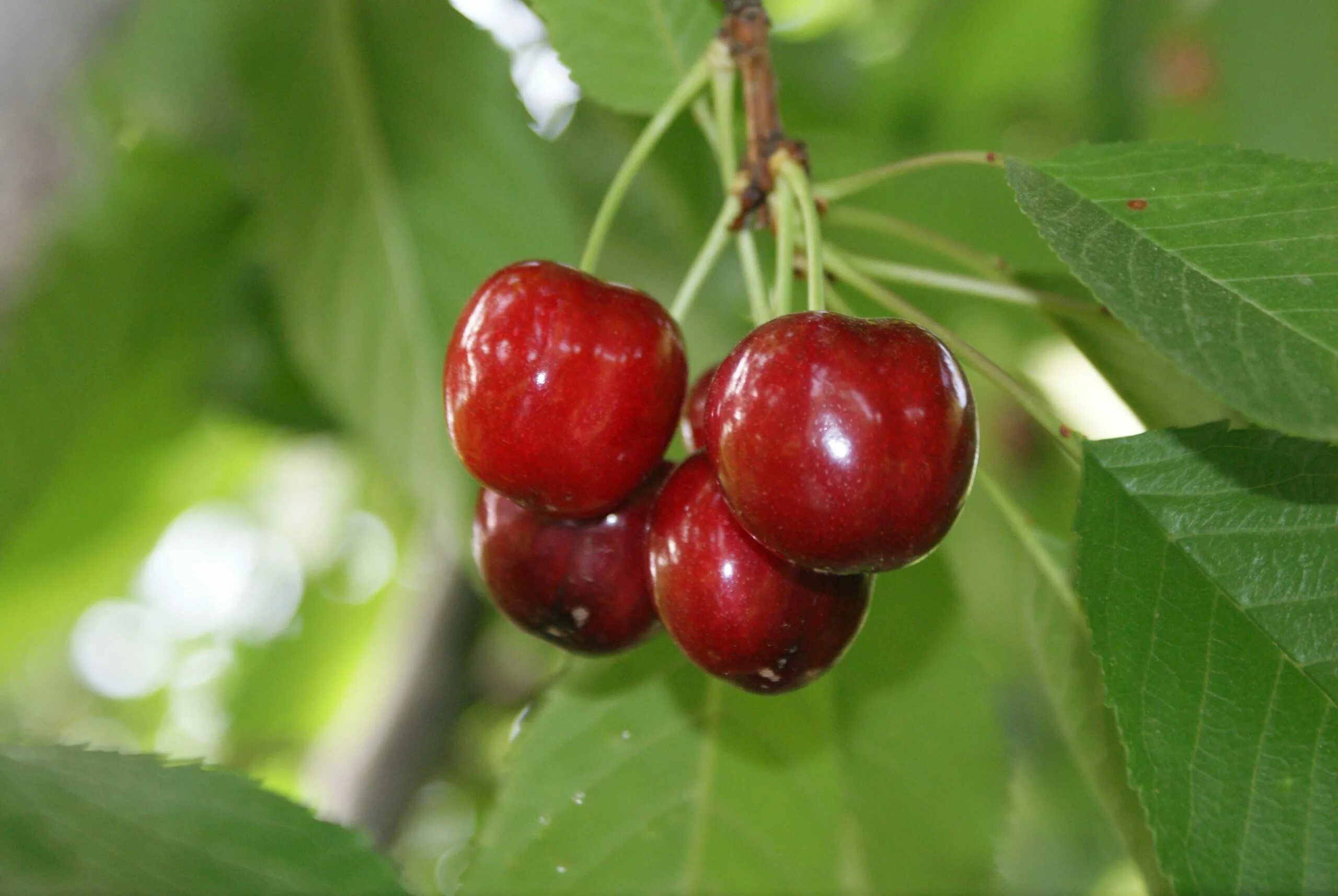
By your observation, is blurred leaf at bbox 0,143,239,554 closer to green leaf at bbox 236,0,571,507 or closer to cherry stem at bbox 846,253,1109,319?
green leaf at bbox 236,0,571,507

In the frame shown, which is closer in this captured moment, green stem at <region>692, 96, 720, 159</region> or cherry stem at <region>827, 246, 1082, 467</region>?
cherry stem at <region>827, 246, 1082, 467</region>

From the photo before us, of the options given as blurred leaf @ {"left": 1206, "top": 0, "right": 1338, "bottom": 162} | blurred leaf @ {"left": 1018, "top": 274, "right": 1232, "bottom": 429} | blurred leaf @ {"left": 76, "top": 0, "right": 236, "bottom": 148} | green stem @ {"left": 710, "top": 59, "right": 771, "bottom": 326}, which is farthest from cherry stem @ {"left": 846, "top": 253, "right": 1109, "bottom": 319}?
blurred leaf @ {"left": 76, "top": 0, "right": 236, "bottom": 148}

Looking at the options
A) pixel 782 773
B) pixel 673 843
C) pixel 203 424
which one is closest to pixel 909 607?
pixel 782 773

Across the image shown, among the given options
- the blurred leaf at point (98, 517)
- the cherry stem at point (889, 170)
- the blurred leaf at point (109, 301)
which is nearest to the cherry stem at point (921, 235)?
the cherry stem at point (889, 170)

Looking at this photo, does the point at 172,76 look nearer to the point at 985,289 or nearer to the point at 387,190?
the point at 387,190

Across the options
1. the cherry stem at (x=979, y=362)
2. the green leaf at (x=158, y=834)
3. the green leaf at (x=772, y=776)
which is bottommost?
the green leaf at (x=772, y=776)

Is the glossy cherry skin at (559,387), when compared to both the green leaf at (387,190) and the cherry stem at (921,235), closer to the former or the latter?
the cherry stem at (921,235)

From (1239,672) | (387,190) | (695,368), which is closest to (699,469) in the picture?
(1239,672)
